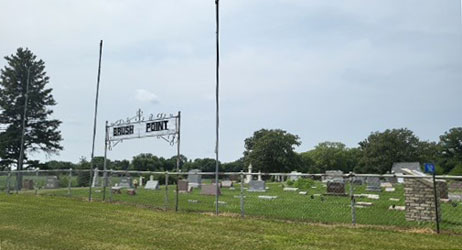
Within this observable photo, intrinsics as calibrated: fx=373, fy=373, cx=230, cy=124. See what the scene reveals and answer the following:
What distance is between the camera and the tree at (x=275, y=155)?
6375 cm

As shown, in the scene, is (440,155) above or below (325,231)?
above

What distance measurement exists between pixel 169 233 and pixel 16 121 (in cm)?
3495

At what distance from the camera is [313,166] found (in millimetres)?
85750

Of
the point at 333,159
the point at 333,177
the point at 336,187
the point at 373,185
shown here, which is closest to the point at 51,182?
the point at 336,187

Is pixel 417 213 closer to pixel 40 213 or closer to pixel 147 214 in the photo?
pixel 147 214

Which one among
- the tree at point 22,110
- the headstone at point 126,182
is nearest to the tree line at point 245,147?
the tree at point 22,110

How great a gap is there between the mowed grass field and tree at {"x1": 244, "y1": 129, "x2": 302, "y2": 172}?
177 ft

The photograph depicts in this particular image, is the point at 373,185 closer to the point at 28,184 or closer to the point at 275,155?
the point at 28,184

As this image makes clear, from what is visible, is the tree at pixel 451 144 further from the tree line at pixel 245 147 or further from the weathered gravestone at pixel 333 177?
the weathered gravestone at pixel 333 177

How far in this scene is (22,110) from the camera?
121 ft

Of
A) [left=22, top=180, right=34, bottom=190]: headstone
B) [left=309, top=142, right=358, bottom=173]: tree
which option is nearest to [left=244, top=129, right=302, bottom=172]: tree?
[left=309, top=142, right=358, bottom=173]: tree

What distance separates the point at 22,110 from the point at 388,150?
5497 cm

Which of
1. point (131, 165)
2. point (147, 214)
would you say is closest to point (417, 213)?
point (147, 214)

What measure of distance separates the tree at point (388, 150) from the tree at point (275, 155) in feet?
39.5
